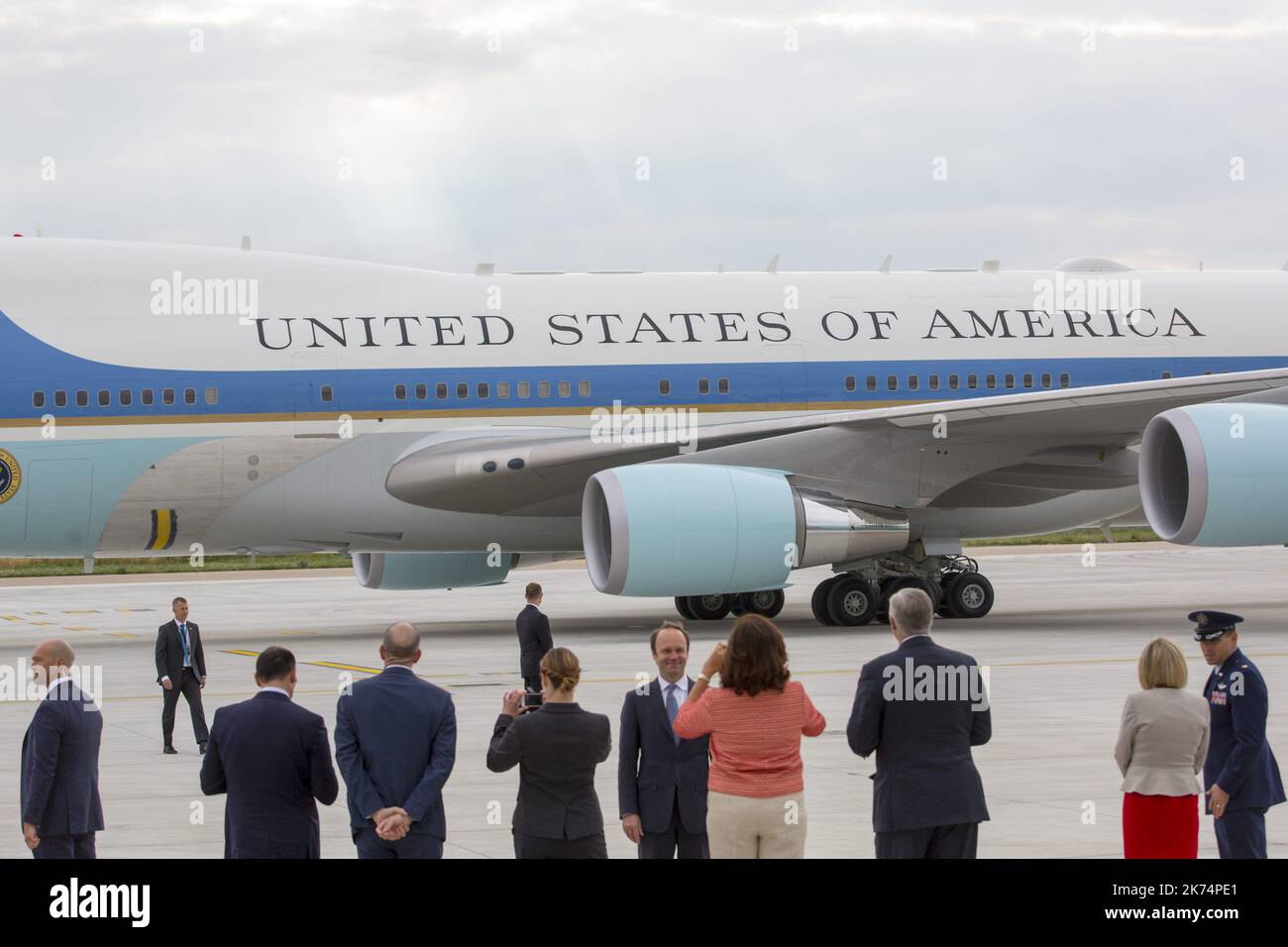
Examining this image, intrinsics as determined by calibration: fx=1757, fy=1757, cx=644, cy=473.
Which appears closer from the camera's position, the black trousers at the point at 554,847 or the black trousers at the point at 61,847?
the black trousers at the point at 554,847

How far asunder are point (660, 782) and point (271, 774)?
1575 mm

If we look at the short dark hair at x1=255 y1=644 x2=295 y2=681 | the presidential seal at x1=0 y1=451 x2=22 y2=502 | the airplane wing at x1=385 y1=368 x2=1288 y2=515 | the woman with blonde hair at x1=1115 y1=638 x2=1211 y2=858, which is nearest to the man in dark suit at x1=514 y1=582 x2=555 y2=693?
the airplane wing at x1=385 y1=368 x2=1288 y2=515

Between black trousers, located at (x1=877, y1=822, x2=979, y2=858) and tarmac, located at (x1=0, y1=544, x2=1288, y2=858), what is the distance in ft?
5.69

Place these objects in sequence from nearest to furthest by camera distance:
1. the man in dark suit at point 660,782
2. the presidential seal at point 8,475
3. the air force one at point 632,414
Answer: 1. the man in dark suit at point 660,782
2. the air force one at point 632,414
3. the presidential seal at point 8,475

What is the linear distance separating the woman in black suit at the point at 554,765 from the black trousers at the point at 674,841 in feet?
1.51

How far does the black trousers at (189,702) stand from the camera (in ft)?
42.0

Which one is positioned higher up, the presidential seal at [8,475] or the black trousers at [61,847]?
the presidential seal at [8,475]

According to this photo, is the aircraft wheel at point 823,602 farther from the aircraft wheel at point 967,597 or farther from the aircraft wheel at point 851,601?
the aircraft wheel at point 967,597

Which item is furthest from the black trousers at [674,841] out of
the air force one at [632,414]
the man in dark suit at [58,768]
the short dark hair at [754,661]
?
the air force one at [632,414]

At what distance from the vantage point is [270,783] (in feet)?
22.7

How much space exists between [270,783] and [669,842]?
5.46ft

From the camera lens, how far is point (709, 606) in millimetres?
22203
